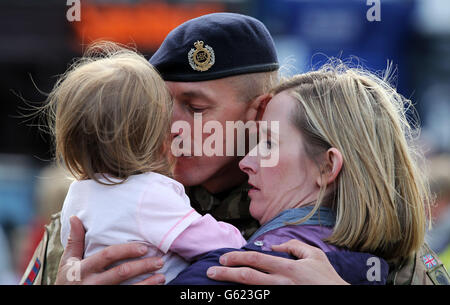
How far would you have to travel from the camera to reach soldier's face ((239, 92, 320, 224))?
78.5 inches

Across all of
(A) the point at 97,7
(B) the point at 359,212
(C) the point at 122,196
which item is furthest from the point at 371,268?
(A) the point at 97,7

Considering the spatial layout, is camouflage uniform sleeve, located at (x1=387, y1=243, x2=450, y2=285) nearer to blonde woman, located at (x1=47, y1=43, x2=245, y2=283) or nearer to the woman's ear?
the woman's ear

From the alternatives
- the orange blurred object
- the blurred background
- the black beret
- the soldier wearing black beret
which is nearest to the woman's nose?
the soldier wearing black beret

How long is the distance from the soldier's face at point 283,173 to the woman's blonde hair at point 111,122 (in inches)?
13.4

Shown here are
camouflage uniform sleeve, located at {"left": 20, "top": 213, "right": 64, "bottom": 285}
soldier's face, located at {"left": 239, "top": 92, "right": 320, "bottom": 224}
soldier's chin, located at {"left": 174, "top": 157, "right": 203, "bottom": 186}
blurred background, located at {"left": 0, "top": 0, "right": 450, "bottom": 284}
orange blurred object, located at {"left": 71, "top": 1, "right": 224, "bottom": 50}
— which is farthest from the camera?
orange blurred object, located at {"left": 71, "top": 1, "right": 224, "bottom": 50}

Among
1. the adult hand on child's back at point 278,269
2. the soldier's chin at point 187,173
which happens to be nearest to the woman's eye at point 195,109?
the soldier's chin at point 187,173

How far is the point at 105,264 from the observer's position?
6.08 ft

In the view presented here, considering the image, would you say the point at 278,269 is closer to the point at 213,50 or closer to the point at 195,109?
the point at 195,109

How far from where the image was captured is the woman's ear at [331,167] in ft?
6.33

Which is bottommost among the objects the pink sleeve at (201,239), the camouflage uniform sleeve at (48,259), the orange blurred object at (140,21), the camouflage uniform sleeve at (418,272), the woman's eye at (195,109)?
the camouflage uniform sleeve at (48,259)

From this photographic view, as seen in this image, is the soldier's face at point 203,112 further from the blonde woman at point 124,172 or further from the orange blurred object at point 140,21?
the orange blurred object at point 140,21

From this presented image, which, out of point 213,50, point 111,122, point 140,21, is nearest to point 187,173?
point 213,50

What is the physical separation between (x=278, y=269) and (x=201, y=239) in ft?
0.89

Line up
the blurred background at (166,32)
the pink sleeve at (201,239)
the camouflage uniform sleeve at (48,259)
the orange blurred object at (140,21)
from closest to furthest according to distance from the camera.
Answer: the pink sleeve at (201,239), the camouflage uniform sleeve at (48,259), the blurred background at (166,32), the orange blurred object at (140,21)
